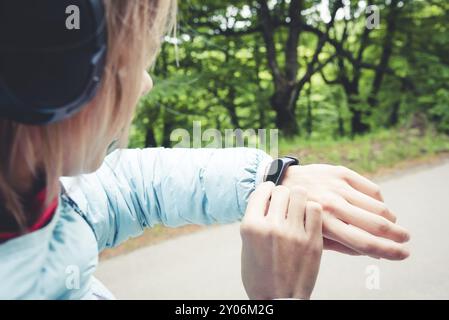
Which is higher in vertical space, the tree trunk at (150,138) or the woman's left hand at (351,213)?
the woman's left hand at (351,213)

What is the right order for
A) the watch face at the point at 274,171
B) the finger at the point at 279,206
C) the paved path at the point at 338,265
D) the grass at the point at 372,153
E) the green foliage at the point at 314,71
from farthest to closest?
the green foliage at the point at 314,71 < the grass at the point at 372,153 < the paved path at the point at 338,265 < the watch face at the point at 274,171 < the finger at the point at 279,206

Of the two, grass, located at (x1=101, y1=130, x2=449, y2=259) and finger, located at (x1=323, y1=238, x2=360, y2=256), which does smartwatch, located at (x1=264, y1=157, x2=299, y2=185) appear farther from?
grass, located at (x1=101, y1=130, x2=449, y2=259)

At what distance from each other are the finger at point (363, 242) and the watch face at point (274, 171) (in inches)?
3.5

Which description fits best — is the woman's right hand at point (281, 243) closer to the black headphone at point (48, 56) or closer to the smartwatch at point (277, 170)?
the smartwatch at point (277, 170)

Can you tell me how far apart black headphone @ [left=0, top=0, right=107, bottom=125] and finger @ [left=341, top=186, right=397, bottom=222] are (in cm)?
30

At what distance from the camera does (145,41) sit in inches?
16.2

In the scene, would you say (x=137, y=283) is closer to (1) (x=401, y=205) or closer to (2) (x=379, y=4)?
(1) (x=401, y=205)

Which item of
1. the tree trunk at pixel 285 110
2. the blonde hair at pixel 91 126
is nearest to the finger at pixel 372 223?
the blonde hair at pixel 91 126

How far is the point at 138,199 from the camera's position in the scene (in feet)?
1.96

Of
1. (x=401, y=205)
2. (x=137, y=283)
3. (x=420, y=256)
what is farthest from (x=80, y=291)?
(x=401, y=205)

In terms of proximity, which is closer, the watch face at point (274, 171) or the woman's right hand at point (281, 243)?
the woman's right hand at point (281, 243)

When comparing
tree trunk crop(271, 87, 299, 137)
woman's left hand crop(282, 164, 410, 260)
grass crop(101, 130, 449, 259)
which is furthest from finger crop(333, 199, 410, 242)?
tree trunk crop(271, 87, 299, 137)

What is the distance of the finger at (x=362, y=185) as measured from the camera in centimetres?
52

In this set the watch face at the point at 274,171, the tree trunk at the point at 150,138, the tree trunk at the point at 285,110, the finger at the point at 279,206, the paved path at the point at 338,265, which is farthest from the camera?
the tree trunk at the point at 285,110
